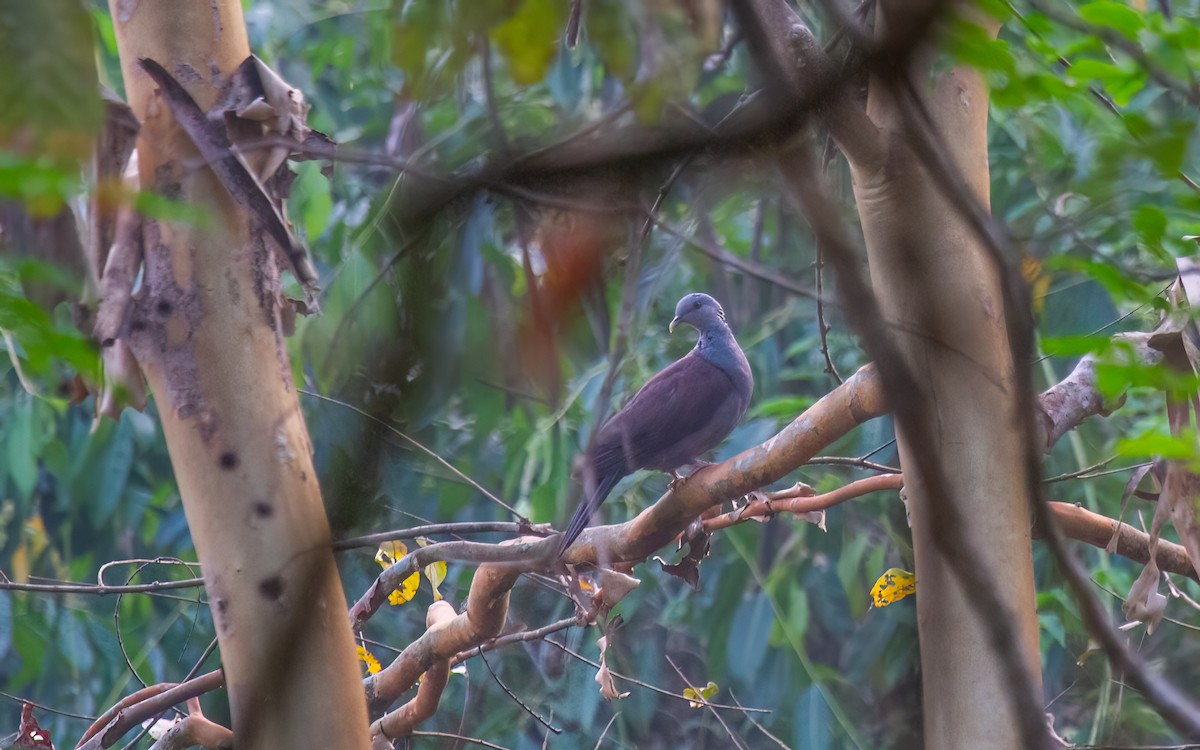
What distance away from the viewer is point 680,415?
2939 millimetres

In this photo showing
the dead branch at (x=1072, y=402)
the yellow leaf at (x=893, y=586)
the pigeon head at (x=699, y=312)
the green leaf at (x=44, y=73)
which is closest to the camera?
the green leaf at (x=44, y=73)

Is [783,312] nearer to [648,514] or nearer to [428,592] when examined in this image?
[428,592]

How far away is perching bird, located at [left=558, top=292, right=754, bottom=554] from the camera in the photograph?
9.49ft

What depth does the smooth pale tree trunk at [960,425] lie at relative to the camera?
1.41m

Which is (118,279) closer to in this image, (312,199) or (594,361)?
(312,199)

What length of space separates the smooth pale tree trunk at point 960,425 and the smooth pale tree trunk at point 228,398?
74 centimetres

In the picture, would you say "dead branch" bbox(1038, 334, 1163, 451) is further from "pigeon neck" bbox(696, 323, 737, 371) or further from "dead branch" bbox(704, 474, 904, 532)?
"pigeon neck" bbox(696, 323, 737, 371)

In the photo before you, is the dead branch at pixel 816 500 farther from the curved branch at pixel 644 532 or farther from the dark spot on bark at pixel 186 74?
the dark spot on bark at pixel 186 74

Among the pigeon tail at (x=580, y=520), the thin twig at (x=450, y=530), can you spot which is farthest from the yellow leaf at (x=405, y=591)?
the thin twig at (x=450, y=530)

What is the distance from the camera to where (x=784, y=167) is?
0.70m

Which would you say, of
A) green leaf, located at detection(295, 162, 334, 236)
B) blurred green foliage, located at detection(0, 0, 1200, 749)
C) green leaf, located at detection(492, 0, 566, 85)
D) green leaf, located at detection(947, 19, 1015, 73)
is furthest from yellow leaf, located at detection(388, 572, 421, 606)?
green leaf, located at detection(947, 19, 1015, 73)

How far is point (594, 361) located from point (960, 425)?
1.72m

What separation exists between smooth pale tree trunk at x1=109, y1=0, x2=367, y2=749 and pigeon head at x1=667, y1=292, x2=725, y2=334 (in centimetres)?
200

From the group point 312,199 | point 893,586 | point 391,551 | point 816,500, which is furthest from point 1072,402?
point 312,199
